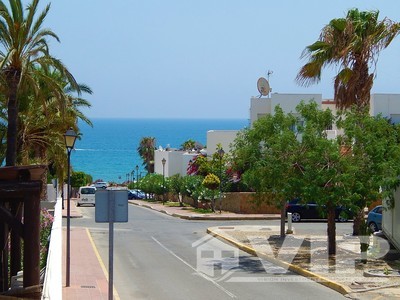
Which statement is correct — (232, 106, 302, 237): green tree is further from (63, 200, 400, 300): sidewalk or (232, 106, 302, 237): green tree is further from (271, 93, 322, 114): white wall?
(271, 93, 322, 114): white wall

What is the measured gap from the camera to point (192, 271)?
74.9 ft

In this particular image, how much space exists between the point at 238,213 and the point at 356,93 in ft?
69.1

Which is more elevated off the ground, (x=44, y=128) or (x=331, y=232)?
(x=44, y=128)

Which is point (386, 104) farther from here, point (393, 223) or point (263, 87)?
point (393, 223)

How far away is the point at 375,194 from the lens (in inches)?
910

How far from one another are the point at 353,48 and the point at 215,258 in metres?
9.69

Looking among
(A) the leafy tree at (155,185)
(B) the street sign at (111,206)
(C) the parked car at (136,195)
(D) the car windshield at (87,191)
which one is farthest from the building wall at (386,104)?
(C) the parked car at (136,195)

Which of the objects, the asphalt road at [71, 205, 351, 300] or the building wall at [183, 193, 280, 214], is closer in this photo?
the asphalt road at [71, 205, 351, 300]

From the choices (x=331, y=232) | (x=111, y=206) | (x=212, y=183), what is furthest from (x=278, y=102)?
(x=111, y=206)

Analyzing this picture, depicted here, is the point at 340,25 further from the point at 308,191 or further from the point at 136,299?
the point at 136,299

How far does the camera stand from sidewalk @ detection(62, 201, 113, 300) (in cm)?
1836

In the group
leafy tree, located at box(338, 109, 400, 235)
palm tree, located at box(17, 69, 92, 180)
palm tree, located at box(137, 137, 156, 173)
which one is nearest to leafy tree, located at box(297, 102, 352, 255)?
leafy tree, located at box(338, 109, 400, 235)

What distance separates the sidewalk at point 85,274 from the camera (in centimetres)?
1836

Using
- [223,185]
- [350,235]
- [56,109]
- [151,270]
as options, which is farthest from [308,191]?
[223,185]
